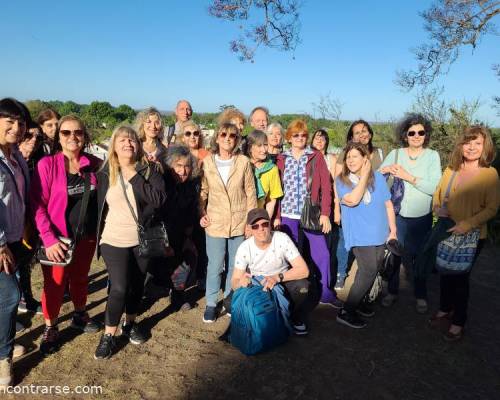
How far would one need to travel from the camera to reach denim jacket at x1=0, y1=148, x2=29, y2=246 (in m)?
2.74

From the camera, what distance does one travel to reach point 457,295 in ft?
12.0

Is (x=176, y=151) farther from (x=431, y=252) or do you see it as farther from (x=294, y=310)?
(x=431, y=252)

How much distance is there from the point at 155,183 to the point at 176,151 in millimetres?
614

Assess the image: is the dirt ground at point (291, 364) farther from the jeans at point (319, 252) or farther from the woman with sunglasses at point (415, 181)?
the woman with sunglasses at point (415, 181)

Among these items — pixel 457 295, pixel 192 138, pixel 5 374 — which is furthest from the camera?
pixel 192 138

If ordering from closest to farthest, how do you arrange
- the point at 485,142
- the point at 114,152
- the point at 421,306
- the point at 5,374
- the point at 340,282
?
the point at 5,374 < the point at 114,152 < the point at 485,142 < the point at 421,306 < the point at 340,282

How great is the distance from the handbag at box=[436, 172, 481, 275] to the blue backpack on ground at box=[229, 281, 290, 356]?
5.59 ft

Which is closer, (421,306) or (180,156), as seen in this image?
(180,156)

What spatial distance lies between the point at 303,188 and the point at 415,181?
1.24 metres

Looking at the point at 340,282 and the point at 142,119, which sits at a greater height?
the point at 142,119

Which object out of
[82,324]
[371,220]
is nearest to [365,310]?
[371,220]

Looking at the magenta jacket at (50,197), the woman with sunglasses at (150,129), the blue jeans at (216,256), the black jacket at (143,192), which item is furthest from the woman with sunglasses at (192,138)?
the magenta jacket at (50,197)

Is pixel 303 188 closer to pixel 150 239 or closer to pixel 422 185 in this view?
pixel 422 185

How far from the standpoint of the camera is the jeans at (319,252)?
4.43 meters
